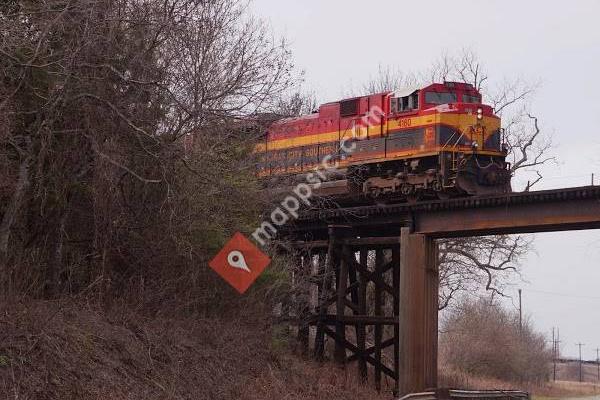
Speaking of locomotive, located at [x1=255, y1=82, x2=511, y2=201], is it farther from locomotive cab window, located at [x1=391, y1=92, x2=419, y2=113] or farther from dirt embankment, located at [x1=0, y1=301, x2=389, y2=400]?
dirt embankment, located at [x1=0, y1=301, x2=389, y2=400]

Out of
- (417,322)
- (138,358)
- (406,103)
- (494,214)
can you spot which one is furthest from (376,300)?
(138,358)

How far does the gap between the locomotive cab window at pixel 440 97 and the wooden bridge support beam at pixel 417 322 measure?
5.20 m

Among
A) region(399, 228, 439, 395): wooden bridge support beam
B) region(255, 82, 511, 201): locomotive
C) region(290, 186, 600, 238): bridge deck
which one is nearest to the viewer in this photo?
region(290, 186, 600, 238): bridge deck

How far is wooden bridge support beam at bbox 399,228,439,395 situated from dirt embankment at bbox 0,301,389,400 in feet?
5.67

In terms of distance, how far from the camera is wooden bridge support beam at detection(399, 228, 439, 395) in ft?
66.0

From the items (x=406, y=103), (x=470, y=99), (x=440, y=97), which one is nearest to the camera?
(x=440, y=97)

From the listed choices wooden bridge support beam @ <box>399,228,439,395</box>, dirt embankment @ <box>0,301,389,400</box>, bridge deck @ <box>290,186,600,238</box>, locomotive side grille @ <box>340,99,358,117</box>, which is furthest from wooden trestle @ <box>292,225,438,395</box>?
locomotive side grille @ <box>340,99,358,117</box>

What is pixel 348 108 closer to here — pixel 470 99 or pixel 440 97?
pixel 440 97

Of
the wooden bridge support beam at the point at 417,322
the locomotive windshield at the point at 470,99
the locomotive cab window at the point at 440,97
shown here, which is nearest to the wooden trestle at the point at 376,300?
the wooden bridge support beam at the point at 417,322

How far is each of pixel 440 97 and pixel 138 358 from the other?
46.3 ft

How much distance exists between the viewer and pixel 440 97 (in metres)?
23.8

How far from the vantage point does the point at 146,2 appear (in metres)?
14.9

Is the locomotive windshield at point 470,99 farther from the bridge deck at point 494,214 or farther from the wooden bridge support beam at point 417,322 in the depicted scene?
the wooden bridge support beam at point 417,322

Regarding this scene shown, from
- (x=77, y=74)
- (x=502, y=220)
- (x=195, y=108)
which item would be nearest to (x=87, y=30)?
(x=77, y=74)
